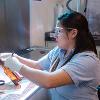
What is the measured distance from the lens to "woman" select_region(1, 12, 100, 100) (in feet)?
4.85

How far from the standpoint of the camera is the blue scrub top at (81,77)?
59.1 inches

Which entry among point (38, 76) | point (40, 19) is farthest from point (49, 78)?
point (40, 19)

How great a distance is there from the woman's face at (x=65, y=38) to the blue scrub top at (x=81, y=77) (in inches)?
Result: 3.2

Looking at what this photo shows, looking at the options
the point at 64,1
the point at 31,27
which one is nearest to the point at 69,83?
the point at 31,27

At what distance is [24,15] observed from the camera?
2715mm

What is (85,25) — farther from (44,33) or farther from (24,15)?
(44,33)

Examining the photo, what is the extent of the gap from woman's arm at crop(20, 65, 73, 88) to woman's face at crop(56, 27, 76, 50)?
193mm

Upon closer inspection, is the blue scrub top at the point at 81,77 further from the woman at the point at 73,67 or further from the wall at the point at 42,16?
the wall at the point at 42,16

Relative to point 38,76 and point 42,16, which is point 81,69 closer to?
point 38,76

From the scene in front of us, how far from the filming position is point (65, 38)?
1584 millimetres

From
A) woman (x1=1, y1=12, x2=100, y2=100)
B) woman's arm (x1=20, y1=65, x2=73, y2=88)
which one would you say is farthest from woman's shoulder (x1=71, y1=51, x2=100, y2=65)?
woman's arm (x1=20, y1=65, x2=73, y2=88)

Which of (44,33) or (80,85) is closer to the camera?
(80,85)

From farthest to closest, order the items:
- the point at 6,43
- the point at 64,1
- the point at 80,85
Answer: the point at 64,1 < the point at 6,43 < the point at 80,85

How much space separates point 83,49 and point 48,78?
0.97 ft
